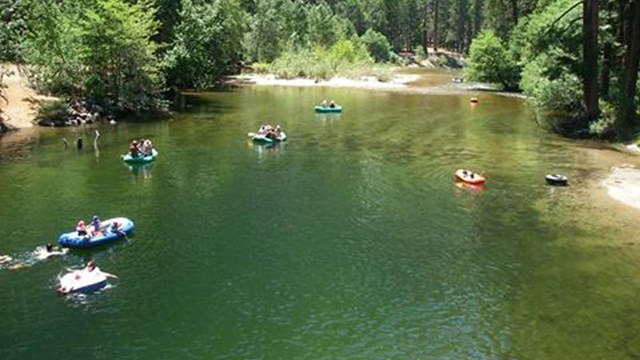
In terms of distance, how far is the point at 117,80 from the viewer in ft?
232

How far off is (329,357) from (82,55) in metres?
55.1

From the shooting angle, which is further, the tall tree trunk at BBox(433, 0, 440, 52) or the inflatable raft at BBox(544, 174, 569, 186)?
the tall tree trunk at BBox(433, 0, 440, 52)

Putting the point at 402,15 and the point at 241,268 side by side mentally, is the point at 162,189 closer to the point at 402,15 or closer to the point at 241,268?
the point at 241,268

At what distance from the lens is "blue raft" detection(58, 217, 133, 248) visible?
31.3 m

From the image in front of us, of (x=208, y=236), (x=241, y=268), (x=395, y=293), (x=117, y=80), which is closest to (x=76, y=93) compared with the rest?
(x=117, y=80)

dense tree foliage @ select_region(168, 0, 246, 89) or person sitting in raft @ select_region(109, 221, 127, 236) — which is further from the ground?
dense tree foliage @ select_region(168, 0, 246, 89)

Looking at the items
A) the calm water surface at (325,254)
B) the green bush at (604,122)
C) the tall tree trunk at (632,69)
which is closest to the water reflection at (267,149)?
the calm water surface at (325,254)

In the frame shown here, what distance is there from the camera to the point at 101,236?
31828mm

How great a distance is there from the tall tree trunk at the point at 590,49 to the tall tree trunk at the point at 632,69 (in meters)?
2.61

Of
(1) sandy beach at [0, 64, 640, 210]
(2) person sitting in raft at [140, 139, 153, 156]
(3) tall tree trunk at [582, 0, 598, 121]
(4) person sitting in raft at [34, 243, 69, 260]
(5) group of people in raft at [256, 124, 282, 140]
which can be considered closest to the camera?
(4) person sitting in raft at [34, 243, 69, 260]

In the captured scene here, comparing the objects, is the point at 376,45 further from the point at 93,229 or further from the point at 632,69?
the point at 93,229

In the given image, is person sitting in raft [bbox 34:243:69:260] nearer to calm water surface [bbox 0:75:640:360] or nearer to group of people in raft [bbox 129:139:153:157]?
calm water surface [bbox 0:75:640:360]

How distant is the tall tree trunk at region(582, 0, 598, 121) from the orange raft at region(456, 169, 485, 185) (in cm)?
1982

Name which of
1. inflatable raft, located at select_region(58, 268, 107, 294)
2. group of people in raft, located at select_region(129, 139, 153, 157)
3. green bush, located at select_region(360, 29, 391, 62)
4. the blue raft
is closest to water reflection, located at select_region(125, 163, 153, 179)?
group of people in raft, located at select_region(129, 139, 153, 157)
